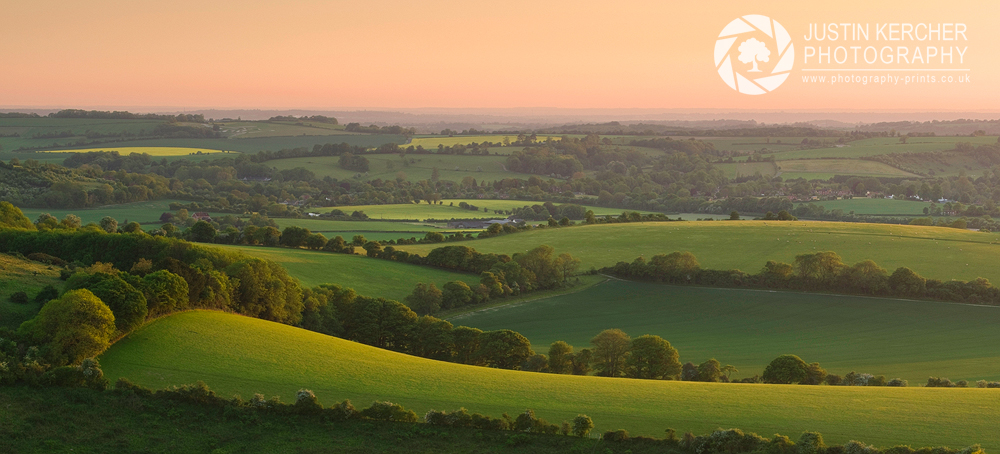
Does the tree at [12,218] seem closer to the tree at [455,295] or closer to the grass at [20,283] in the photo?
the grass at [20,283]

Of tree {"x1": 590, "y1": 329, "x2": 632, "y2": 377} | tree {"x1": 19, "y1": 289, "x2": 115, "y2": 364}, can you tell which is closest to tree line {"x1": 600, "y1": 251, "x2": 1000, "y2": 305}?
tree {"x1": 590, "y1": 329, "x2": 632, "y2": 377}

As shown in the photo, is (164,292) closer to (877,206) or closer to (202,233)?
(202,233)

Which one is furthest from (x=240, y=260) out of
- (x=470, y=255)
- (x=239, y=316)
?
(x=470, y=255)

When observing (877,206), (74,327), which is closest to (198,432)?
(74,327)

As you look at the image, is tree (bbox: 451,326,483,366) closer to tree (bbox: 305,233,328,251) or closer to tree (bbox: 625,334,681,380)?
tree (bbox: 625,334,681,380)

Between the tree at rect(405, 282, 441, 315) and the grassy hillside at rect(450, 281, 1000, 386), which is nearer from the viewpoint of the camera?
the grassy hillside at rect(450, 281, 1000, 386)

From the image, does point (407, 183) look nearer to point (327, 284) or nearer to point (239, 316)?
point (327, 284)

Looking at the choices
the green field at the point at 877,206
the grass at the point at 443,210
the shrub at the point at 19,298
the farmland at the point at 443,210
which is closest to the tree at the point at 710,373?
the shrub at the point at 19,298
